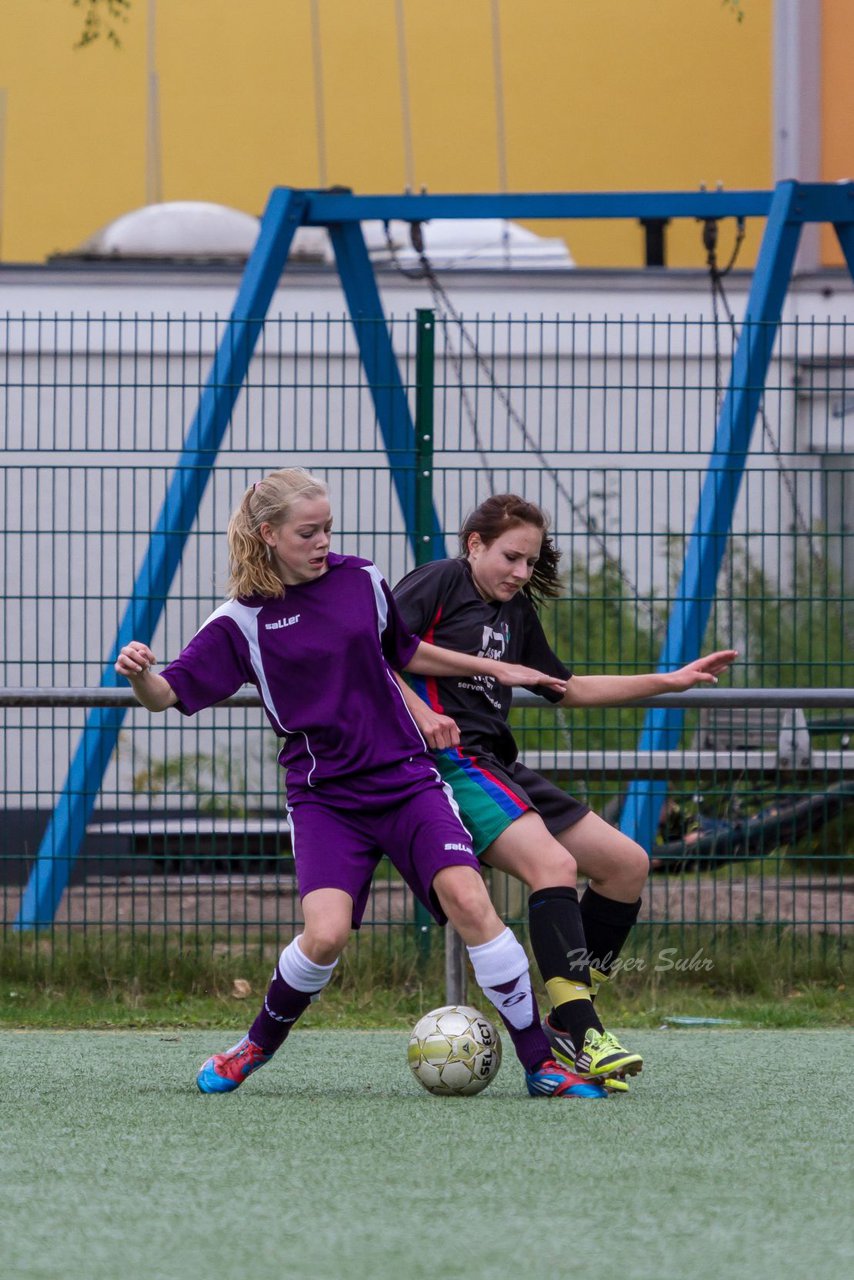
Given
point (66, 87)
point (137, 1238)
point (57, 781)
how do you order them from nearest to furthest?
point (137, 1238) < point (57, 781) < point (66, 87)

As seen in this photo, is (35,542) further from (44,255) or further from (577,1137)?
(44,255)

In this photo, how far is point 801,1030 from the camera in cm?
632

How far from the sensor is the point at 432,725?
476cm

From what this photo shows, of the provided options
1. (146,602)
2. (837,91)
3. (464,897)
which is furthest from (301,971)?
Answer: (837,91)

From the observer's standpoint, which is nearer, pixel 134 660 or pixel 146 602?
pixel 134 660

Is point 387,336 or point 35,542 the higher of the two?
point 387,336

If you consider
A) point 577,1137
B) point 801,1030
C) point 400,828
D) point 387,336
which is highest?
point 387,336

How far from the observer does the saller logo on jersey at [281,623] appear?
4664 millimetres

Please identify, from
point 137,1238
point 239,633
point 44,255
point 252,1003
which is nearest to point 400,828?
point 239,633

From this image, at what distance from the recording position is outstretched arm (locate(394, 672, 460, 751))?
4758 millimetres

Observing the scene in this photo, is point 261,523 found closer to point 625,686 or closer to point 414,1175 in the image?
point 625,686

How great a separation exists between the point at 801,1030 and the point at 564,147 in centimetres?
1230

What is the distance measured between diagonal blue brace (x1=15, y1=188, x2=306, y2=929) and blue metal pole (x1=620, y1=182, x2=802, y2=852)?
178cm

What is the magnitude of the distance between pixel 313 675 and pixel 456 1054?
3.20ft
